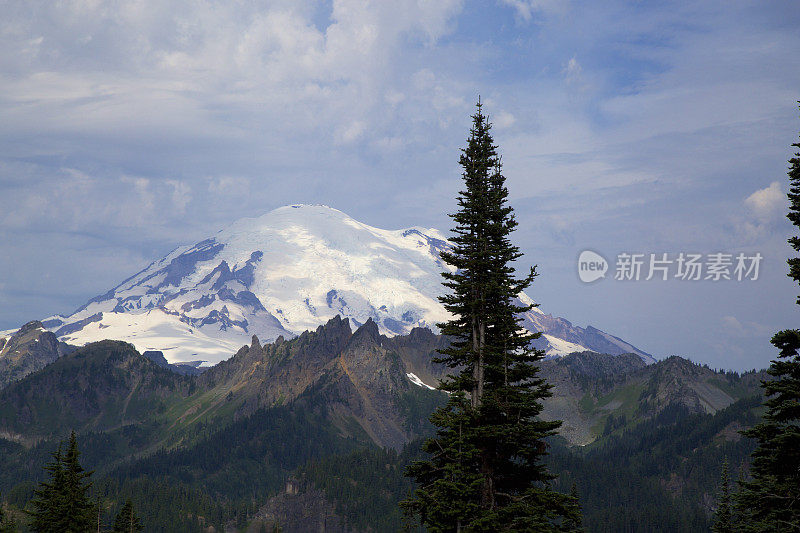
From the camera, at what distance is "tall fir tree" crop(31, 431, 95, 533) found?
74.8 meters

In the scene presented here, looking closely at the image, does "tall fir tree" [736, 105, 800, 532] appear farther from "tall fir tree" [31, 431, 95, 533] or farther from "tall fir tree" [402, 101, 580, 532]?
"tall fir tree" [31, 431, 95, 533]

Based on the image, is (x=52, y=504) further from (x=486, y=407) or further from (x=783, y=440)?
(x=783, y=440)

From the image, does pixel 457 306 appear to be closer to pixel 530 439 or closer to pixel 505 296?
pixel 505 296

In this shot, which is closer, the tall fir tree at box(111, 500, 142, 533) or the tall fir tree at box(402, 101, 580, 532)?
the tall fir tree at box(402, 101, 580, 532)

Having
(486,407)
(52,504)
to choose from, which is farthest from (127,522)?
(486,407)

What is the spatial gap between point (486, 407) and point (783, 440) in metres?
13.9

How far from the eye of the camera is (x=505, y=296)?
45.5 metres

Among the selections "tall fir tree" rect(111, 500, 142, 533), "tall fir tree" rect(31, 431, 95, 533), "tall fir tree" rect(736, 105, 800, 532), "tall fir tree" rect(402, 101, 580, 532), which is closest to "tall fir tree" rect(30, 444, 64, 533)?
"tall fir tree" rect(31, 431, 95, 533)

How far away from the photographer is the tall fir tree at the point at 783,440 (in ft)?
127

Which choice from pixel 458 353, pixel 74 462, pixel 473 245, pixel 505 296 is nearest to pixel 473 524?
pixel 458 353

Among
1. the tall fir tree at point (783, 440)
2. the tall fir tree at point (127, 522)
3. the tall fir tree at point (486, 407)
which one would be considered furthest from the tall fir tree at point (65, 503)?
the tall fir tree at point (783, 440)

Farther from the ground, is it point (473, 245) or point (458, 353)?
point (473, 245)

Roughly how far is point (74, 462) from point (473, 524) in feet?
159

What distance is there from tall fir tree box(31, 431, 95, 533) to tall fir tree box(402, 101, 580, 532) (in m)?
43.2
